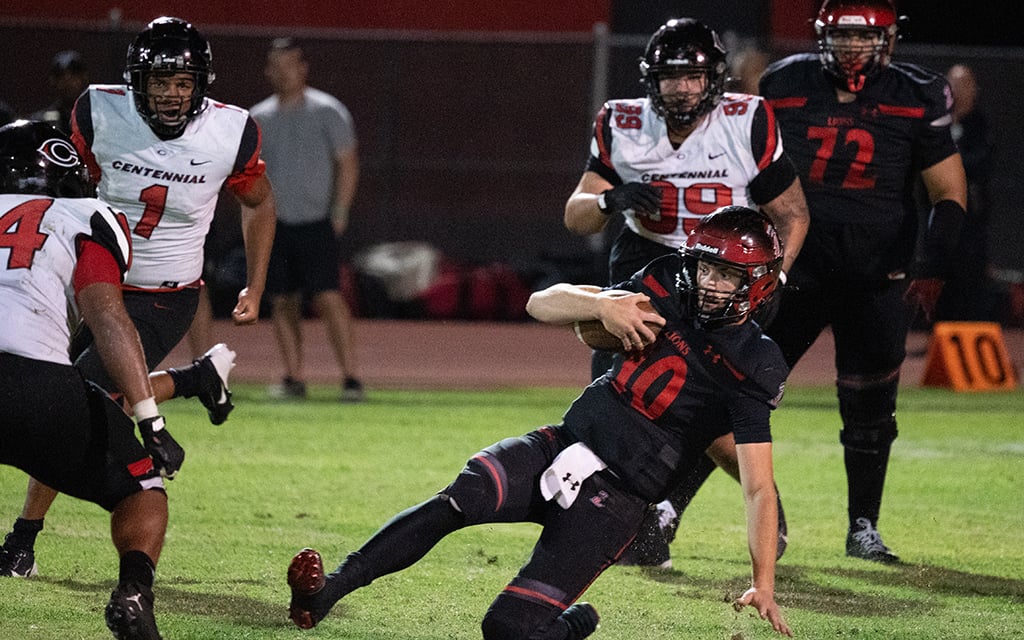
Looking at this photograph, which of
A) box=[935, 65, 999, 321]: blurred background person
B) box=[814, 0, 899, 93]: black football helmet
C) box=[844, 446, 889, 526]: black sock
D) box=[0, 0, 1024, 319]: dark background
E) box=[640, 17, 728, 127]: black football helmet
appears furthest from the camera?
box=[0, 0, 1024, 319]: dark background

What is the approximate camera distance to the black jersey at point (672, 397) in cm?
463

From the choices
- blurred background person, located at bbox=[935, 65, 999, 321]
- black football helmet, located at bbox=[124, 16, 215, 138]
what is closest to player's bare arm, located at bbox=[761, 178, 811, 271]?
black football helmet, located at bbox=[124, 16, 215, 138]

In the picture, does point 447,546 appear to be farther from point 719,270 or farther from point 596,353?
point 719,270

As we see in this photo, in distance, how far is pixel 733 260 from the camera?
459cm

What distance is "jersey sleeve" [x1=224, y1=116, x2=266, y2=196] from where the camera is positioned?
5.90 m

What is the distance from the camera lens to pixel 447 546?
19.9ft

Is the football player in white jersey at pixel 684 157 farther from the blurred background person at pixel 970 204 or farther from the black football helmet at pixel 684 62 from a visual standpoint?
the blurred background person at pixel 970 204

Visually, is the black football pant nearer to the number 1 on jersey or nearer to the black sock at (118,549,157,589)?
the black sock at (118,549,157,589)

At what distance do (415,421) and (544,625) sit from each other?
510 centimetres

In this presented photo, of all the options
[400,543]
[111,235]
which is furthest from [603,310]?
[111,235]

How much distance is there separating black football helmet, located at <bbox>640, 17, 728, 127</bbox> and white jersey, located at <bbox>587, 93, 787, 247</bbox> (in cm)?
9

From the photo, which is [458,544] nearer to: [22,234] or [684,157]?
[684,157]

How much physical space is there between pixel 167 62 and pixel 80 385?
1.59m

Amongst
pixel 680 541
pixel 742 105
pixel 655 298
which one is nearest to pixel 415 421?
pixel 680 541
